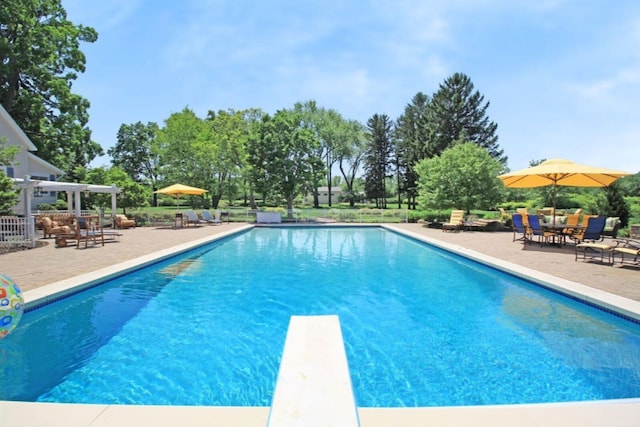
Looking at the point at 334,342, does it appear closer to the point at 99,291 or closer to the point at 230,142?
the point at 99,291

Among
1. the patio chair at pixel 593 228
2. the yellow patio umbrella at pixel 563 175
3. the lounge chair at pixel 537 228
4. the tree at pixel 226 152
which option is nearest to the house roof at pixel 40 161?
the tree at pixel 226 152

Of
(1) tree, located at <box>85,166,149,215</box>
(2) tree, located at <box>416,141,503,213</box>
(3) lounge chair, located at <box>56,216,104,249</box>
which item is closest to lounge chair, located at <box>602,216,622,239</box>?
(2) tree, located at <box>416,141,503,213</box>

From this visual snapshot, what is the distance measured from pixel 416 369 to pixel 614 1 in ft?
39.0

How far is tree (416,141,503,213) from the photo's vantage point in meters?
18.6

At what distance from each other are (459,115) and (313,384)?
38.3 m

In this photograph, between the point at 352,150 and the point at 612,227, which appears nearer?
the point at 612,227

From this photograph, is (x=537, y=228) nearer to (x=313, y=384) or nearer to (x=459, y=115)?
(x=313, y=384)

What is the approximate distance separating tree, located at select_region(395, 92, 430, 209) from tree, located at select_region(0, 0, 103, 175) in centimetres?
2878

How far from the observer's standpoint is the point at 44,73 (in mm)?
21422

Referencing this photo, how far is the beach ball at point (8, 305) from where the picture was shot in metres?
1.93

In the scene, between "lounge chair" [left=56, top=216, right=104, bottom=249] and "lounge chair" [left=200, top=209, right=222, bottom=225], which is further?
"lounge chair" [left=200, top=209, right=222, bottom=225]

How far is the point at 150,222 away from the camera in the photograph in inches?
789

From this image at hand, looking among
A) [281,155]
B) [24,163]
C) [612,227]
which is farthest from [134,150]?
[612,227]

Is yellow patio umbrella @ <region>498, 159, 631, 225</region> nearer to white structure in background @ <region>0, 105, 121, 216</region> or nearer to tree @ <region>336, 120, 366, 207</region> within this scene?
white structure in background @ <region>0, 105, 121, 216</region>
